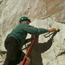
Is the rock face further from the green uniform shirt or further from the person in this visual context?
the green uniform shirt

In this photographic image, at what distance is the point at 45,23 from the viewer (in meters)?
3.88

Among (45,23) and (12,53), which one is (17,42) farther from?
(45,23)

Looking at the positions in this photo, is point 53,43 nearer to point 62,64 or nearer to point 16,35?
point 62,64

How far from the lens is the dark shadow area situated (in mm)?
3688

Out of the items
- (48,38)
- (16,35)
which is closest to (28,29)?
(16,35)

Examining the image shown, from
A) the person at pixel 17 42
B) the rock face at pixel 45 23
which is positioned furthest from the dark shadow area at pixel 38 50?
the person at pixel 17 42

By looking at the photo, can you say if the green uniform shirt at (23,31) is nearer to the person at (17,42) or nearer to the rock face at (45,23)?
the person at (17,42)

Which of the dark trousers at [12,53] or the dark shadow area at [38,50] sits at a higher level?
the dark trousers at [12,53]

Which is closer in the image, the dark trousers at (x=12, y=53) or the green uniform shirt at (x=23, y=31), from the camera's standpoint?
the dark trousers at (x=12, y=53)

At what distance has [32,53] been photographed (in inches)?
151

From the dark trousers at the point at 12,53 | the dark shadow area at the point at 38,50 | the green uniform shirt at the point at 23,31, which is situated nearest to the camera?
the dark trousers at the point at 12,53

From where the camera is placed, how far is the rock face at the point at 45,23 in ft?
11.6

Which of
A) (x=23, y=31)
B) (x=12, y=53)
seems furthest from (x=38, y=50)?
(x=12, y=53)

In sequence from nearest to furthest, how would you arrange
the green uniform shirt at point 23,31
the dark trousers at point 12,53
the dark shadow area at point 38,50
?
the dark trousers at point 12,53, the green uniform shirt at point 23,31, the dark shadow area at point 38,50
